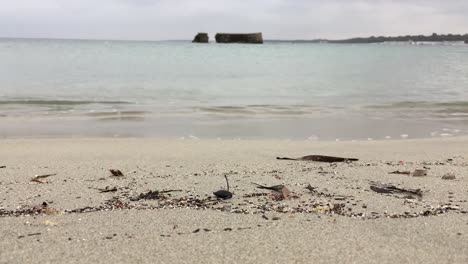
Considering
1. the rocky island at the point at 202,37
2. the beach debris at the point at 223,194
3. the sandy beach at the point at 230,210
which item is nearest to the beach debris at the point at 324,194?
the sandy beach at the point at 230,210

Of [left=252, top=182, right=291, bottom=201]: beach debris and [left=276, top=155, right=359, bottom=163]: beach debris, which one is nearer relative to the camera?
[left=252, top=182, right=291, bottom=201]: beach debris

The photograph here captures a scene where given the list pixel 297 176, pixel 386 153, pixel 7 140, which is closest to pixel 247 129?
pixel 386 153

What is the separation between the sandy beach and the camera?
9.33ft

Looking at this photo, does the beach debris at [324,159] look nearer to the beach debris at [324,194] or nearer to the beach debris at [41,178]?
the beach debris at [324,194]

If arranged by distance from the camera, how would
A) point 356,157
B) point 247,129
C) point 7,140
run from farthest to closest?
point 247,129 → point 7,140 → point 356,157

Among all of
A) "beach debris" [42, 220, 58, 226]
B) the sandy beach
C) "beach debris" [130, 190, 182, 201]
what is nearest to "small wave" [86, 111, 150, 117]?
the sandy beach

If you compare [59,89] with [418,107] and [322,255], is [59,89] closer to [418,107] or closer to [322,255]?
[418,107]

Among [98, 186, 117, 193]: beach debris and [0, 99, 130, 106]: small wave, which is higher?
[98, 186, 117, 193]: beach debris

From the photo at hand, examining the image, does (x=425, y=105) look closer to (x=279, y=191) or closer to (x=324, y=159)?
(x=324, y=159)

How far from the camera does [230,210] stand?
3672 millimetres

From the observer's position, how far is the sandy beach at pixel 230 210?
284 centimetres

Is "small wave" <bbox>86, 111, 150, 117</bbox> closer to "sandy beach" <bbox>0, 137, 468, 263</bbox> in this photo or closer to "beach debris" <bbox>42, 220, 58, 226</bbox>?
"sandy beach" <bbox>0, 137, 468, 263</bbox>

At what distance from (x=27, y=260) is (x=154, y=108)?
10144 millimetres

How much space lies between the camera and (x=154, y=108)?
12.7 m
